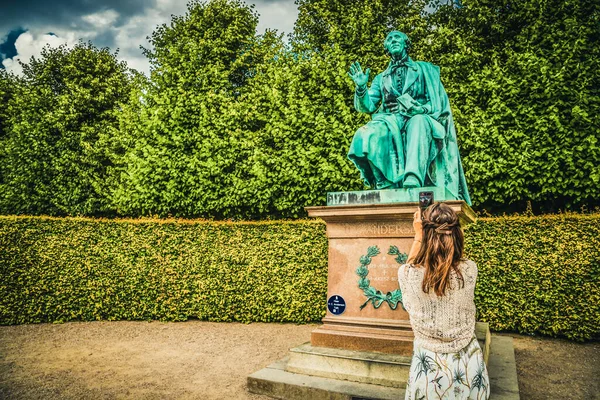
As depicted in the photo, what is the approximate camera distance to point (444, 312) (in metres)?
2.26

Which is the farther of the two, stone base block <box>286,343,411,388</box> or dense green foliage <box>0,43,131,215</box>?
dense green foliage <box>0,43,131,215</box>

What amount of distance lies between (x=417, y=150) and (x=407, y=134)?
0.86 ft

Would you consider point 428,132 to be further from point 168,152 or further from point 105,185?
point 105,185

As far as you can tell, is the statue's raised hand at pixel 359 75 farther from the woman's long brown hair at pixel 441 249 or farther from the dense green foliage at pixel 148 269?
the dense green foliage at pixel 148 269

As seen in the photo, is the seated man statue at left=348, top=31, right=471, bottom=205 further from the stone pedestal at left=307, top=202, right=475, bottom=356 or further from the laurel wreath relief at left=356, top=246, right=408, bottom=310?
the laurel wreath relief at left=356, top=246, right=408, bottom=310

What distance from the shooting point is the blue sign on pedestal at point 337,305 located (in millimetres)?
4535

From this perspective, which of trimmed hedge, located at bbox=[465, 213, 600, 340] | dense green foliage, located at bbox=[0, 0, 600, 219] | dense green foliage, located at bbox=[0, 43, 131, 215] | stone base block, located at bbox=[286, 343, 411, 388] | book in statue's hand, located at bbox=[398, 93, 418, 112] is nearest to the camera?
stone base block, located at bbox=[286, 343, 411, 388]

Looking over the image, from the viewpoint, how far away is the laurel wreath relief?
4289 millimetres

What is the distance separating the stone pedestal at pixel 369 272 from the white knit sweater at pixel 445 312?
1919mm

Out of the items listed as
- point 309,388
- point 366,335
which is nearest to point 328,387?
point 309,388

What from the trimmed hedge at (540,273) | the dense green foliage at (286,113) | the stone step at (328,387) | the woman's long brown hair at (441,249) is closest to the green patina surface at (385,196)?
the stone step at (328,387)

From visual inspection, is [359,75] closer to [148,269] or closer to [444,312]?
[444,312]

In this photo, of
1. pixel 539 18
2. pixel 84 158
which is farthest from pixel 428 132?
pixel 84 158

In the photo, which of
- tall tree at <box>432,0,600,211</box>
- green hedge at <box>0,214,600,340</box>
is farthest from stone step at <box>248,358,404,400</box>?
tall tree at <box>432,0,600,211</box>
